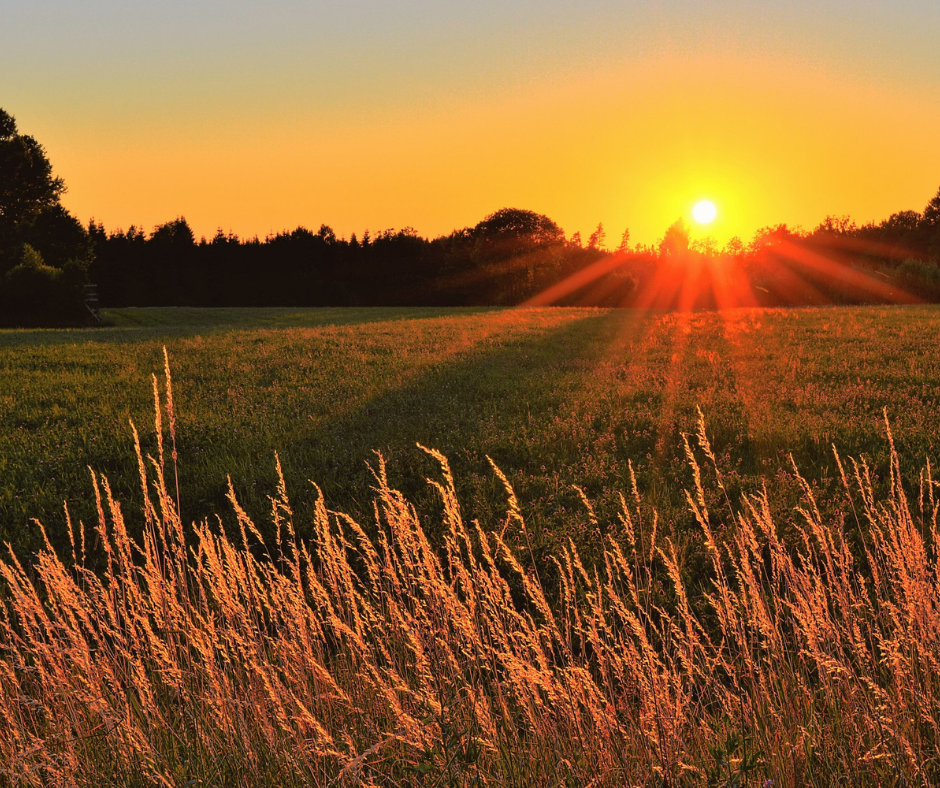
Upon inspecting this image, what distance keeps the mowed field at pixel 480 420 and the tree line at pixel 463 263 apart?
2725cm

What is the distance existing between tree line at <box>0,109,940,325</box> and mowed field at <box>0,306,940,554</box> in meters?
27.3

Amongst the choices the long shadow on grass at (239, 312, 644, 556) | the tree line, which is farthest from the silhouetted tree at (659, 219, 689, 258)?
the long shadow on grass at (239, 312, 644, 556)

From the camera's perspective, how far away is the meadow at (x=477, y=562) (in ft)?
9.22

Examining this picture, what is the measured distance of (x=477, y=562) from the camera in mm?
5434

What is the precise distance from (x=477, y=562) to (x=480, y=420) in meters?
3.07

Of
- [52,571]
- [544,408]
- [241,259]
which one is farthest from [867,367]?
[241,259]

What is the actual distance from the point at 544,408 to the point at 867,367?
570 centimetres

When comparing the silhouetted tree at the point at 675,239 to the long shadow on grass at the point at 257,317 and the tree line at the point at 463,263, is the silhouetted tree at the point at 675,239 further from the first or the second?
the long shadow on grass at the point at 257,317

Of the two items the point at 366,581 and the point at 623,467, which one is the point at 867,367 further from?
the point at 366,581

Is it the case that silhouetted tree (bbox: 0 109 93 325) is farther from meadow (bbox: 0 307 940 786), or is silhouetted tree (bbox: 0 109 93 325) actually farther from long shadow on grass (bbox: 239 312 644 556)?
long shadow on grass (bbox: 239 312 644 556)

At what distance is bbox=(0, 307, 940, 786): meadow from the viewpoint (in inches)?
111

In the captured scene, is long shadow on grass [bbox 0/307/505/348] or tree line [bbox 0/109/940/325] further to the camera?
tree line [bbox 0/109/940/325]

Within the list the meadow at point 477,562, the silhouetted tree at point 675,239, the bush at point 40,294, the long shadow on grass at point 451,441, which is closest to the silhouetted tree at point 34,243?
the bush at point 40,294

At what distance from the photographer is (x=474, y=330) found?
19812 millimetres
